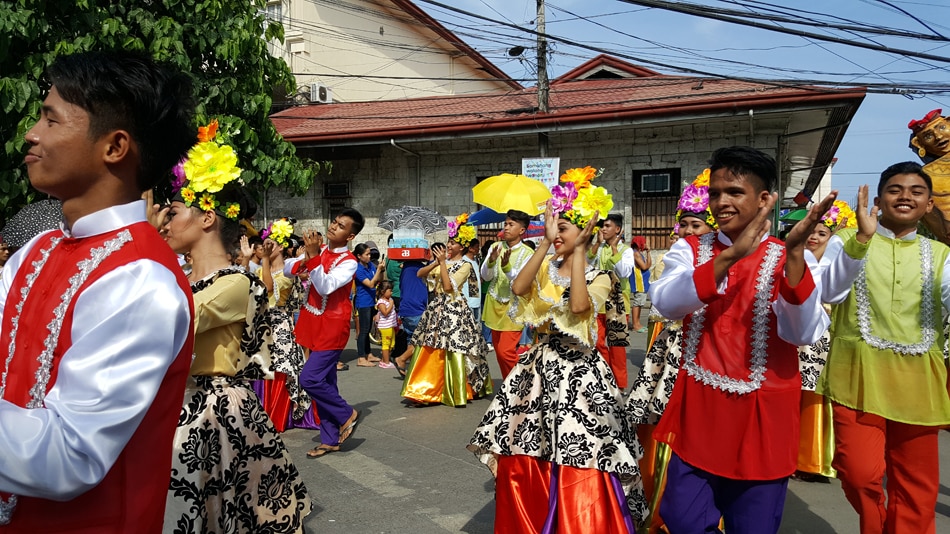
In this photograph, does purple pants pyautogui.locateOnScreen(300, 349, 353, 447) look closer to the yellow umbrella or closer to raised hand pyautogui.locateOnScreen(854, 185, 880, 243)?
the yellow umbrella

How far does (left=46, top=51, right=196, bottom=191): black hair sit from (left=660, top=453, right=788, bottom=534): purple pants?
7.40 ft

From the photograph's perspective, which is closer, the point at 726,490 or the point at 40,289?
the point at 40,289

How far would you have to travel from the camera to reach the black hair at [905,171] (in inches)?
142

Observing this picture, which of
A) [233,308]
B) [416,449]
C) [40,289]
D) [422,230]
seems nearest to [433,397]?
[416,449]

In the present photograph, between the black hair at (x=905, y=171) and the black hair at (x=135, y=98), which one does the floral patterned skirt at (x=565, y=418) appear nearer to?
the black hair at (x=905, y=171)

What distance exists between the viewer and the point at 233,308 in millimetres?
3074

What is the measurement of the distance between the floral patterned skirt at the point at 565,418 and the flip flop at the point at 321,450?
7.58 ft

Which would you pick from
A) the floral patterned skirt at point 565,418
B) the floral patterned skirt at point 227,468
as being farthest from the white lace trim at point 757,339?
the floral patterned skirt at point 227,468

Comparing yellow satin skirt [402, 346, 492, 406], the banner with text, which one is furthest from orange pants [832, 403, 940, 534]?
the banner with text

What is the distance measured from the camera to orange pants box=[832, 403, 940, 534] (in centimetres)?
347

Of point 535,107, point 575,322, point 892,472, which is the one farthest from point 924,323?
point 535,107

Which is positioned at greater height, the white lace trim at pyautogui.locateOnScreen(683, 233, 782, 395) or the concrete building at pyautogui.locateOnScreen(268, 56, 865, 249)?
the concrete building at pyautogui.locateOnScreen(268, 56, 865, 249)

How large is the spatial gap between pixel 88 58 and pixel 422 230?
31.2 ft

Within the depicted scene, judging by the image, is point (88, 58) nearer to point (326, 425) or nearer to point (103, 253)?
point (103, 253)
